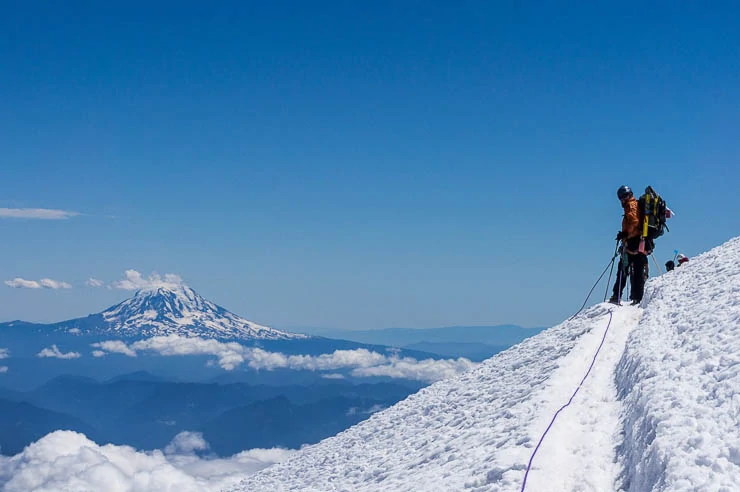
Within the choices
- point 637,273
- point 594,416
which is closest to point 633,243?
point 637,273

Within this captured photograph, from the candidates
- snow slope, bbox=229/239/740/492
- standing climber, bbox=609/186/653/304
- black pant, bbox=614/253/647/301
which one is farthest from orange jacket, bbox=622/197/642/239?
snow slope, bbox=229/239/740/492

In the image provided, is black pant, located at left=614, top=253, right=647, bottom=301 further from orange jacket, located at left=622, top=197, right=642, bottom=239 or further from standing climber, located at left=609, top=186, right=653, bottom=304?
orange jacket, located at left=622, top=197, right=642, bottom=239

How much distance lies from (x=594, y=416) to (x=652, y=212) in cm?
1100

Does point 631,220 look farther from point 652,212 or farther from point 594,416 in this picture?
point 594,416

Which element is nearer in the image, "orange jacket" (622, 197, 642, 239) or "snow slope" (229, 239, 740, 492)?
"snow slope" (229, 239, 740, 492)

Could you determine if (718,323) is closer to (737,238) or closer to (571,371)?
(571,371)

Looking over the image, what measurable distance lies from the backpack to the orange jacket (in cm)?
16

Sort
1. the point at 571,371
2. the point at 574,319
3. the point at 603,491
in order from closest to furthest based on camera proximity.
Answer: the point at 603,491 < the point at 571,371 < the point at 574,319

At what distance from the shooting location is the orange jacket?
1898 cm

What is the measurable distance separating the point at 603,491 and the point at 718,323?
486 cm

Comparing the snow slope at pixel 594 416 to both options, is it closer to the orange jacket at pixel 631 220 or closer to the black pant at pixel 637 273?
the black pant at pixel 637 273

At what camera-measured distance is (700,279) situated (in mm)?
16625

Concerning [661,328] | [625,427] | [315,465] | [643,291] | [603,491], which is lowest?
[315,465]

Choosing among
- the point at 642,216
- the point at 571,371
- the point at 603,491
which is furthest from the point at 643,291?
the point at 603,491
